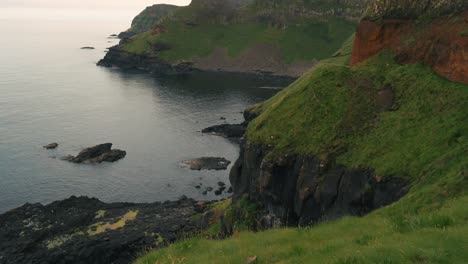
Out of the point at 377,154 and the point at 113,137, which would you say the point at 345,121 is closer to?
the point at 377,154

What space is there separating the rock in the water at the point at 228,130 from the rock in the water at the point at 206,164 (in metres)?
20.7

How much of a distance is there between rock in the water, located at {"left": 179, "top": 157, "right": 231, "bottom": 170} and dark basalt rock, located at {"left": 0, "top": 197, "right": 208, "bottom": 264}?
17.8 meters

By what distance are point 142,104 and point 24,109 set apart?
3850cm

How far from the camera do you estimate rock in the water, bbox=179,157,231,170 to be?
101938 millimetres

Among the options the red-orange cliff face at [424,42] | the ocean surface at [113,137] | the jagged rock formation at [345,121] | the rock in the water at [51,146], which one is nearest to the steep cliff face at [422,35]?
the red-orange cliff face at [424,42]

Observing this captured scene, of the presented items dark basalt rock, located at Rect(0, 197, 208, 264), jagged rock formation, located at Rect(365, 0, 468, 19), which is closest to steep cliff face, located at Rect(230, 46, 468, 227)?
jagged rock formation, located at Rect(365, 0, 468, 19)

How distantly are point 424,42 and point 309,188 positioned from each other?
22771 millimetres

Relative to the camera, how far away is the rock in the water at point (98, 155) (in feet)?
345

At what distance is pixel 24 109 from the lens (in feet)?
499

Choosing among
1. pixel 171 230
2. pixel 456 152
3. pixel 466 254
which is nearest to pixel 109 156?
pixel 171 230

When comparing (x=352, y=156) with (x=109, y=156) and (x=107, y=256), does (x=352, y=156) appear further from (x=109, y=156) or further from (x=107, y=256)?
(x=109, y=156)

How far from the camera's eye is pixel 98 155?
10812 centimetres

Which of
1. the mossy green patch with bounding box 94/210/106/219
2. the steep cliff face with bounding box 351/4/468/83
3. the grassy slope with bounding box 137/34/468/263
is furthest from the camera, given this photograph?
the mossy green patch with bounding box 94/210/106/219

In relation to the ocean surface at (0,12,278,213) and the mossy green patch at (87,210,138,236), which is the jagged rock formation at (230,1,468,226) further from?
the ocean surface at (0,12,278,213)
